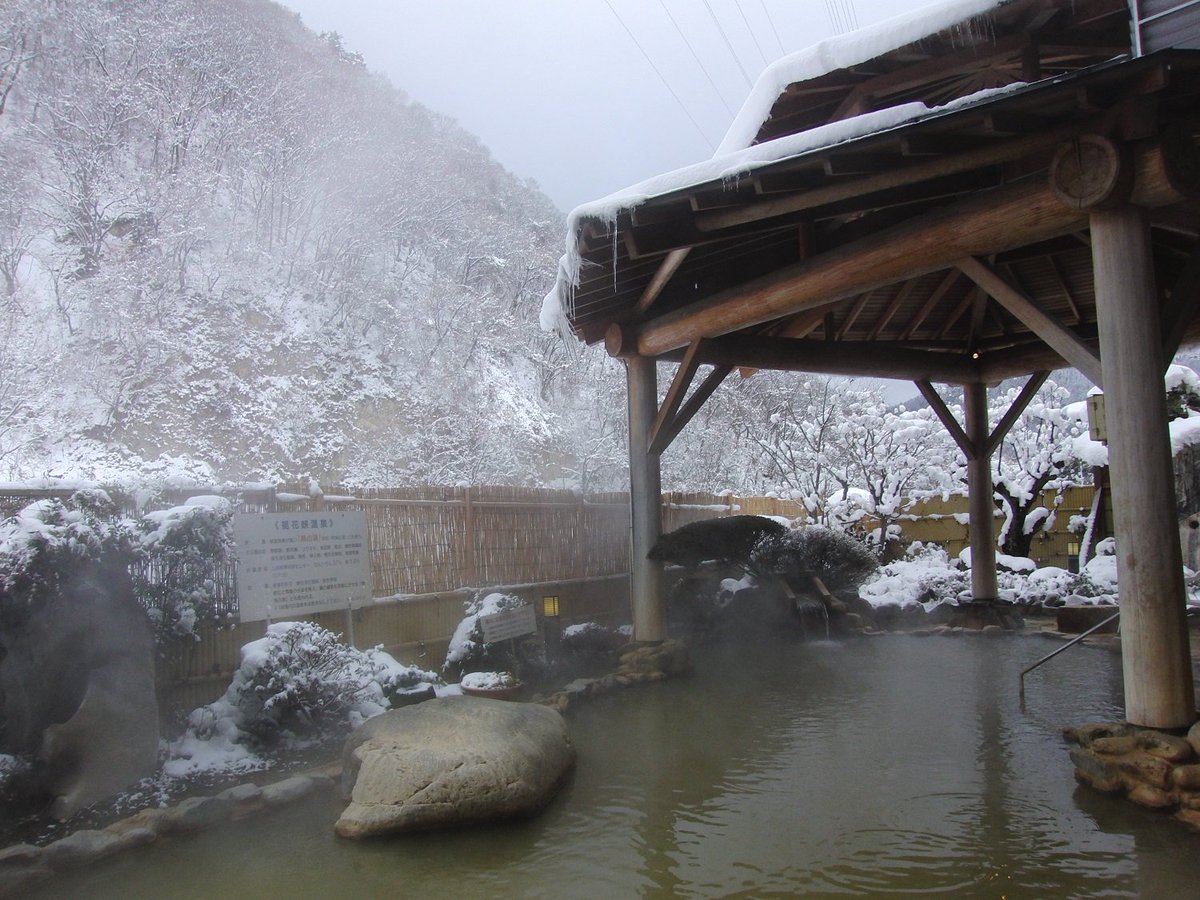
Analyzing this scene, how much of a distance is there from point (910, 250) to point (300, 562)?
4.38m

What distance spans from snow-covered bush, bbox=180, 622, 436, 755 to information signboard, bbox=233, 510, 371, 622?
0.62ft

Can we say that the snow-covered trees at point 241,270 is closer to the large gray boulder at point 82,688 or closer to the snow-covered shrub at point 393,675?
the snow-covered shrub at point 393,675

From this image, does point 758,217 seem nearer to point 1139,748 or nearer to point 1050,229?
point 1050,229

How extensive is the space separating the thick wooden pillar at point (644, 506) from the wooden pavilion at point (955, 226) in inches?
0.8

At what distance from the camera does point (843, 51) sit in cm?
486

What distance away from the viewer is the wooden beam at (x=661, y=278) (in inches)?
224

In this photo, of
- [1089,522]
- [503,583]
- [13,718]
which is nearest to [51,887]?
[13,718]

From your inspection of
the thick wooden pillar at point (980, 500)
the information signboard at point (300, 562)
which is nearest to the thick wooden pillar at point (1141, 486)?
the information signboard at point (300, 562)

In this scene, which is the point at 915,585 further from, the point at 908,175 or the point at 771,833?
the point at 771,833

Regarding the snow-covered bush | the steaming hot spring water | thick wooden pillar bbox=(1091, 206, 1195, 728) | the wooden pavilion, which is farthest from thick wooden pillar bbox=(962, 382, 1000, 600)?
the snow-covered bush

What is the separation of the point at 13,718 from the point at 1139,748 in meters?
5.25

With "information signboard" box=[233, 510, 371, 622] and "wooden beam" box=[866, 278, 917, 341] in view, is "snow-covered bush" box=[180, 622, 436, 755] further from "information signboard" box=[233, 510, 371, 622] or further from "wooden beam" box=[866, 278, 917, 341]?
"wooden beam" box=[866, 278, 917, 341]

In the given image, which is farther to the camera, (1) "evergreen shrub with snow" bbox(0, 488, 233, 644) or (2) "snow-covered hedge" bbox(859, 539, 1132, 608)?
(2) "snow-covered hedge" bbox(859, 539, 1132, 608)

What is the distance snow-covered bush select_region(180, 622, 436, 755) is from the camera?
461 cm
